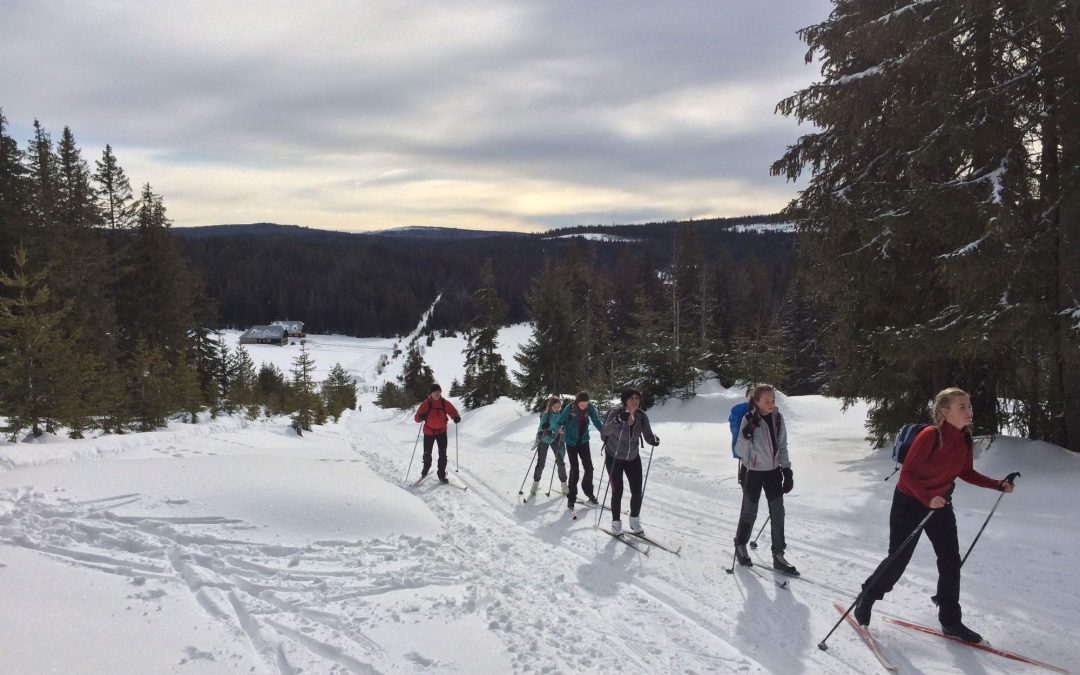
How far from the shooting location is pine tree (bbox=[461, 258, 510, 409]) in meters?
35.1

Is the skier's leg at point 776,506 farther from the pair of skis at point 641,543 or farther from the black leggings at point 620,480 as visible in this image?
the black leggings at point 620,480

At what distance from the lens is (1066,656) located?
4.21 meters

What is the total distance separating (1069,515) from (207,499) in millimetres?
10289

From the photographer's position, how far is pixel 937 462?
4375 millimetres

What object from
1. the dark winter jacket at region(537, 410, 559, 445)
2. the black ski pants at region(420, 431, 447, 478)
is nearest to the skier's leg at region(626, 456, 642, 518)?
the dark winter jacket at region(537, 410, 559, 445)

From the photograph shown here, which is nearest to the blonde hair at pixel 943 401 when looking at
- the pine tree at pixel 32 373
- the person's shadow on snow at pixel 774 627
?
the person's shadow on snow at pixel 774 627

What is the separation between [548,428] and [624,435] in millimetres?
3122

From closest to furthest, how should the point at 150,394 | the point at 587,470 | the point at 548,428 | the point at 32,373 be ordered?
the point at 587,470
the point at 548,428
the point at 32,373
the point at 150,394

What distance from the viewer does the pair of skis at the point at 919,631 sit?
4.08 meters

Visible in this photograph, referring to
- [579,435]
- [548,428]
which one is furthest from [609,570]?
[548,428]

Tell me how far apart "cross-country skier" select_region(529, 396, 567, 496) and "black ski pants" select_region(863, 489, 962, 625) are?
5720 mm

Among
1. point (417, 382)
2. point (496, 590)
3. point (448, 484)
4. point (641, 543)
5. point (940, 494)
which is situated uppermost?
point (940, 494)

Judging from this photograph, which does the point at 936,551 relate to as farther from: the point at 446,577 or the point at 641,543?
the point at 446,577

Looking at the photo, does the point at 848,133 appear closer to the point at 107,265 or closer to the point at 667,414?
the point at 667,414
